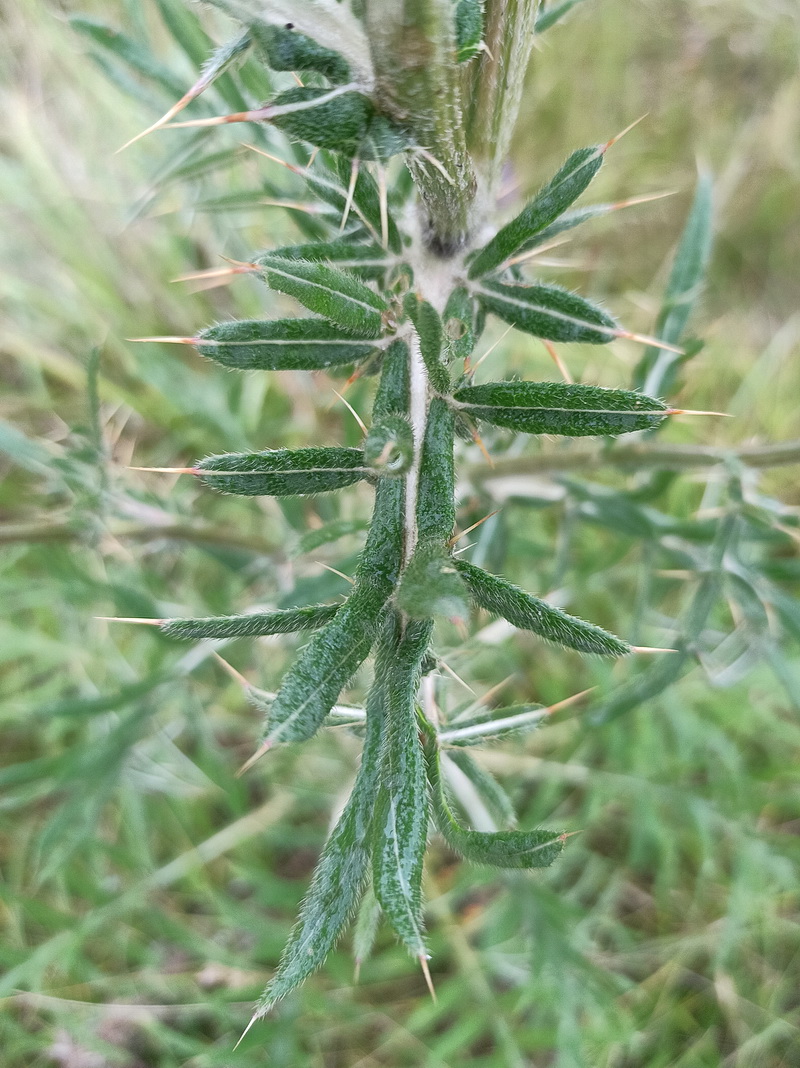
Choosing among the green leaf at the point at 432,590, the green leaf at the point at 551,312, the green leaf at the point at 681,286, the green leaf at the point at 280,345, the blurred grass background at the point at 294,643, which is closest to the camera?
the green leaf at the point at 432,590

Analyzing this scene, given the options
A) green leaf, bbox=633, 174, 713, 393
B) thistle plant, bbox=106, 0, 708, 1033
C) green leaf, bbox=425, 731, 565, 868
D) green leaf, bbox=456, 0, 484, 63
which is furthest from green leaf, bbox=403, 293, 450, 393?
green leaf, bbox=633, 174, 713, 393

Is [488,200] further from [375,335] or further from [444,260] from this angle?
[375,335]

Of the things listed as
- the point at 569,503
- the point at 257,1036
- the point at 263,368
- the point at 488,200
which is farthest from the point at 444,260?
the point at 257,1036

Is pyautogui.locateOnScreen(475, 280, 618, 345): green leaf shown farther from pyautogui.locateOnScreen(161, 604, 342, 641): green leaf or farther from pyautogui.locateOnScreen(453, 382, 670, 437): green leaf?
pyautogui.locateOnScreen(161, 604, 342, 641): green leaf

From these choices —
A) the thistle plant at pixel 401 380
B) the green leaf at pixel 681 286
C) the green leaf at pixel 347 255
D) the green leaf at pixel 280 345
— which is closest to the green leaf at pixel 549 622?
the thistle plant at pixel 401 380

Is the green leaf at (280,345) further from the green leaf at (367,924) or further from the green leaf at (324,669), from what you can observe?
the green leaf at (367,924)

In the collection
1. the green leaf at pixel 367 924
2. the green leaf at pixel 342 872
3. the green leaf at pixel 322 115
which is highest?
the green leaf at pixel 322 115

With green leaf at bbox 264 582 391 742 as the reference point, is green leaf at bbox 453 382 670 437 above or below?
above
